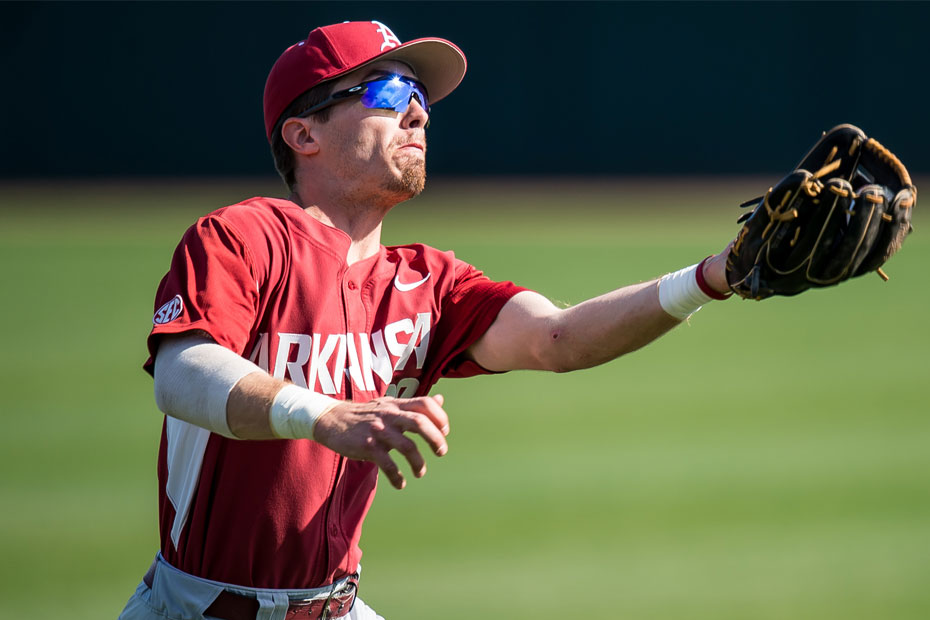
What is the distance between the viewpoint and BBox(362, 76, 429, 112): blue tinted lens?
3361mm

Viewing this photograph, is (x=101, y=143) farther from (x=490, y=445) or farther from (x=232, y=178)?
(x=490, y=445)

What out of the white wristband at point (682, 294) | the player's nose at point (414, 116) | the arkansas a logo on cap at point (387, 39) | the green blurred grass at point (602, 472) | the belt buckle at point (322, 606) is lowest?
the green blurred grass at point (602, 472)

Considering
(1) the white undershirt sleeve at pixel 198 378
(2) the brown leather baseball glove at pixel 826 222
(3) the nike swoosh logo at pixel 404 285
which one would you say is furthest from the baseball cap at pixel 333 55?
(2) the brown leather baseball glove at pixel 826 222

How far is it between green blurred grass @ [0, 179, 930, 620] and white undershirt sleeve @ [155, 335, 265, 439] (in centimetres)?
298

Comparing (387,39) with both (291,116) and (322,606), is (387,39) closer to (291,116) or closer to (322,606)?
(291,116)

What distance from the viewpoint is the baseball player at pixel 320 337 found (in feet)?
8.30

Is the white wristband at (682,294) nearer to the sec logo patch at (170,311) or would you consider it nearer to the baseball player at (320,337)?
the baseball player at (320,337)

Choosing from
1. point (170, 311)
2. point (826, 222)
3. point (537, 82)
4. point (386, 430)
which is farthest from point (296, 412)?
point (537, 82)

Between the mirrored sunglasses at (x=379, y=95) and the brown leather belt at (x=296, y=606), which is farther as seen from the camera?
the mirrored sunglasses at (x=379, y=95)

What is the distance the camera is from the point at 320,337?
3.07m

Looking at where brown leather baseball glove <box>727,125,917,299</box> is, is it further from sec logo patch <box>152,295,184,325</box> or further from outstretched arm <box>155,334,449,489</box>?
sec logo patch <box>152,295,184,325</box>

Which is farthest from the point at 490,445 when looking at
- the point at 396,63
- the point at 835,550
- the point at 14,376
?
the point at 396,63

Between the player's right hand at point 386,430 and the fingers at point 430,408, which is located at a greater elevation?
the fingers at point 430,408

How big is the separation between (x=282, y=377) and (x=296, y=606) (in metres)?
0.64
